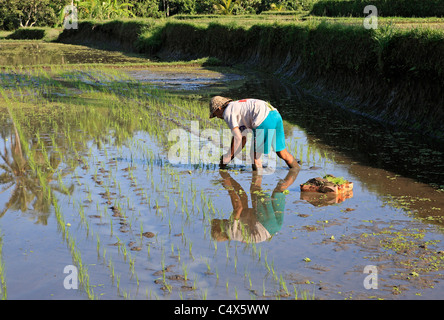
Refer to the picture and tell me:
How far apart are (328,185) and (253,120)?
1.06 metres

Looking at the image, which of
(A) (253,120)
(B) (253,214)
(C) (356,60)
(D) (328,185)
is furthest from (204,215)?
(C) (356,60)

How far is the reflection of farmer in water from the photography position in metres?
4.59

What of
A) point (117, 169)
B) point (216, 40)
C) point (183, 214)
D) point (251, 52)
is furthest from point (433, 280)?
point (216, 40)

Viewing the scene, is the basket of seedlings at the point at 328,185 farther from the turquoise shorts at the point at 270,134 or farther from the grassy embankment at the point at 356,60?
the grassy embankment at the point at 356,60

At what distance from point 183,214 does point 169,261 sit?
3.36 feet

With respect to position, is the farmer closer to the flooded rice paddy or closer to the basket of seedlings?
the flooded rice paddy

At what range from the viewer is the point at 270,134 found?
607 cm

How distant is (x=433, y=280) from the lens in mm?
3619

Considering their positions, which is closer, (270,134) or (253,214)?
(253,214)

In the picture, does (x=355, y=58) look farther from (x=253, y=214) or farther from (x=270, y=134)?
(x=253, y=214)

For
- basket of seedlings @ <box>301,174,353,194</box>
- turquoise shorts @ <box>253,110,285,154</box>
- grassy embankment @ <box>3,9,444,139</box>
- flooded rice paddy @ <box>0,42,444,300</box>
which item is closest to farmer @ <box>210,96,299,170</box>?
turquoise shorts @ <box>253,110,285,154</box>

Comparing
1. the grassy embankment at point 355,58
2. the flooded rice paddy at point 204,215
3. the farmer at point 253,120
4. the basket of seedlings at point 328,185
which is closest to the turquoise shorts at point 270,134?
the farmer at point 253,120

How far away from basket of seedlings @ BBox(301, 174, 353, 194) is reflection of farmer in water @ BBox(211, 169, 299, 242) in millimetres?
256
